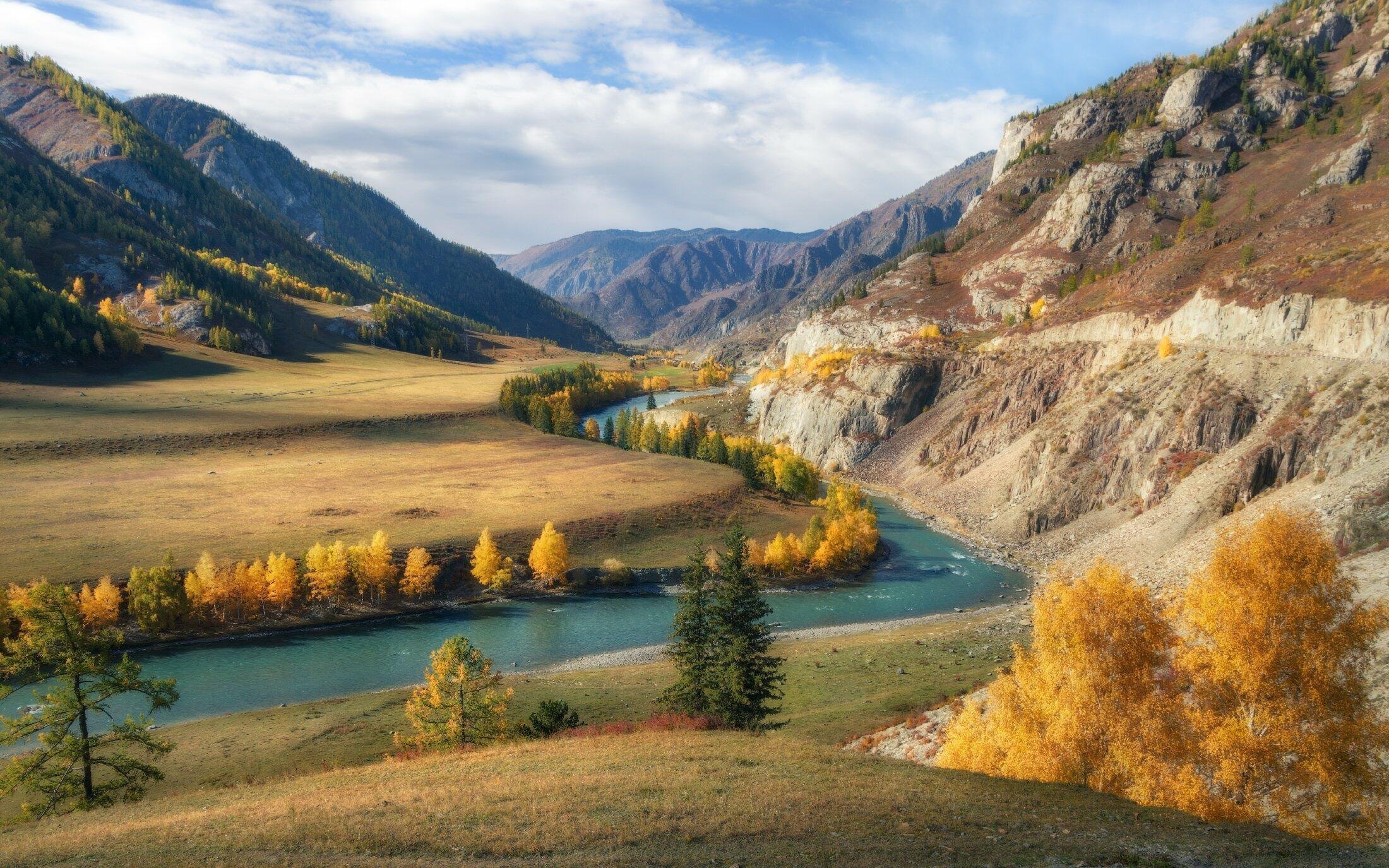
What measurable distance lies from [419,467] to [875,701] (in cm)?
9042

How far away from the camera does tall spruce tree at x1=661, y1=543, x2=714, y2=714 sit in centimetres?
3709

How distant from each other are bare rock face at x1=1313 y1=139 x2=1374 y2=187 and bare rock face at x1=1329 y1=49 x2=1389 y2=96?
4763 centimetres

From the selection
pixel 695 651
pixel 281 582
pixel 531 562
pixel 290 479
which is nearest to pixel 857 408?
pixel 531 562

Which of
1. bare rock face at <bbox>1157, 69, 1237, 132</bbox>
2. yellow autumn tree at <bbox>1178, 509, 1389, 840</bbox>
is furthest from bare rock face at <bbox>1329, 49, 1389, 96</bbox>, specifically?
yellow autumn tree at <bbox>1178, 509, 1389, 840</bbox>

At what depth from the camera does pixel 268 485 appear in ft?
320

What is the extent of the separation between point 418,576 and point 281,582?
12935 mm

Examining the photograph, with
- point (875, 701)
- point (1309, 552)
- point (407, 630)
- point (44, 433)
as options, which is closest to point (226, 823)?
point (1309, 552)

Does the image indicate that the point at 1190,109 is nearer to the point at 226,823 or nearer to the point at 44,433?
the point at 226,823

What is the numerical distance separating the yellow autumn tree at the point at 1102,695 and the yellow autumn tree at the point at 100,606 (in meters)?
74.1

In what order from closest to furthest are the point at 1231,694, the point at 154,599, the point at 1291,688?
the point at 1291,688, the point at 1231,694, the point at 154,599

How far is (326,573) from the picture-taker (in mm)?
72188

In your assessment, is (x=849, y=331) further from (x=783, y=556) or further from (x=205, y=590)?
(x=205, y=590)

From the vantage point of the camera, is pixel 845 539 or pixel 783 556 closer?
pixel 783 556

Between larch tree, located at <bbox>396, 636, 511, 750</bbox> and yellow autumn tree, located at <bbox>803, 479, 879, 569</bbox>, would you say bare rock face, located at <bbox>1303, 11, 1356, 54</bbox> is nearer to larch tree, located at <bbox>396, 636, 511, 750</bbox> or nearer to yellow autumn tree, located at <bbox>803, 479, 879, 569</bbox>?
yellow autumn tree, located at <bbox>803, 479, 879, 569</bbox>
